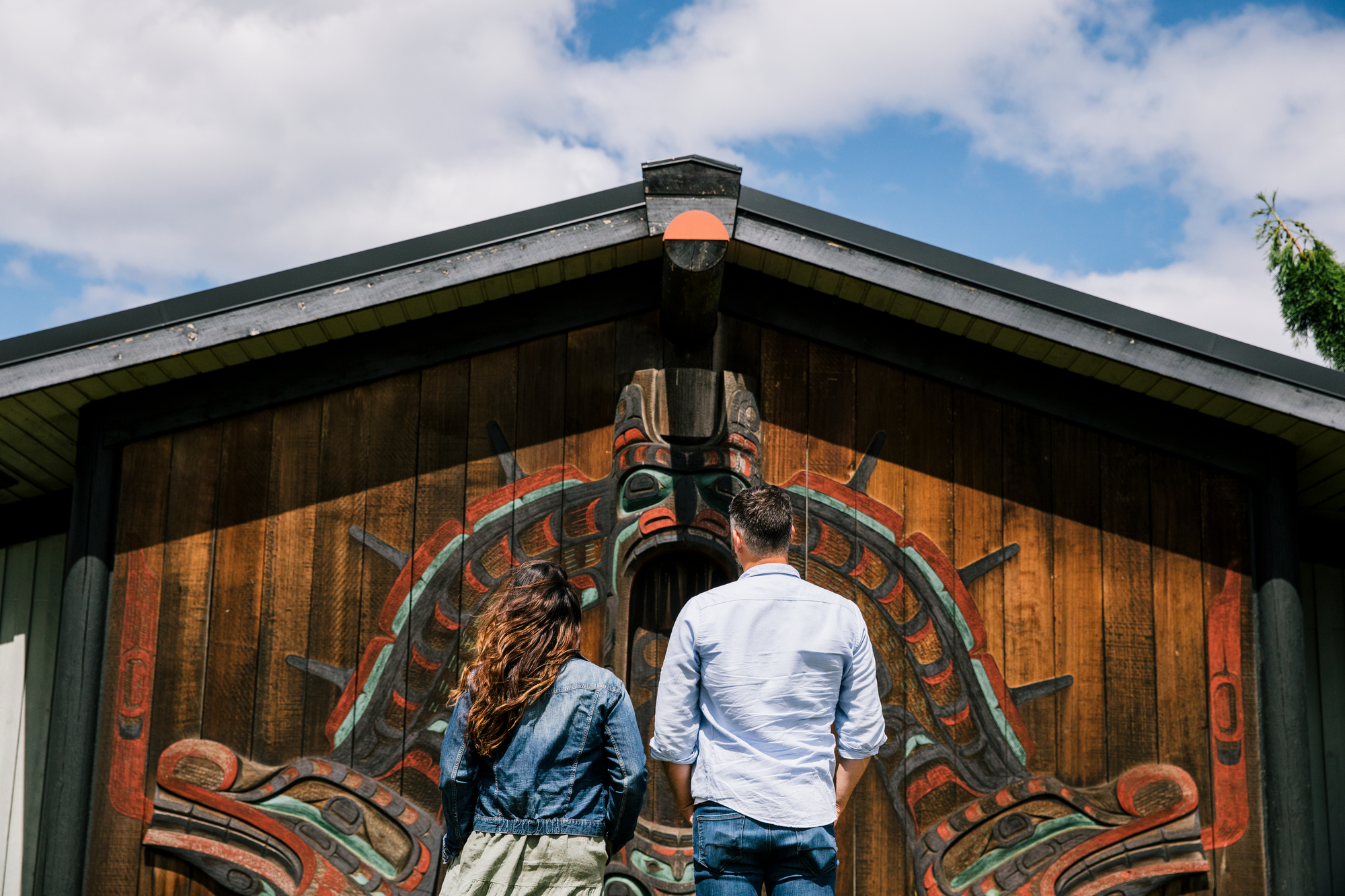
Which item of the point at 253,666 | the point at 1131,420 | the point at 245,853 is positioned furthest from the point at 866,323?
the point at 245,853

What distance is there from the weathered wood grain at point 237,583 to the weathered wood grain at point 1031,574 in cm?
325

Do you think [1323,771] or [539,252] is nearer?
[539,252]

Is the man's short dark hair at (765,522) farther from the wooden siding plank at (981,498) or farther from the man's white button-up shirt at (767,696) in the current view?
the wooden siding plank at (981,498)

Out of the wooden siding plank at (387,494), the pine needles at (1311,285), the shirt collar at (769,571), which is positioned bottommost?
the shirt collar at (769,571)

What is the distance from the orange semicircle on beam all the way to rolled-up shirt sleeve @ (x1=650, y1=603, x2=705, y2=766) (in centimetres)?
177

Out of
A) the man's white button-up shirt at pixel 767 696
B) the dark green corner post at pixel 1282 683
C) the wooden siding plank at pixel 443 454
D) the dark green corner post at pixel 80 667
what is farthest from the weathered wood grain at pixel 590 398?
the dark green corner post at pixel 1282 683

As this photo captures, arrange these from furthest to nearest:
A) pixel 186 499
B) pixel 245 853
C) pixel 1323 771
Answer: pixel 1323 771
pixel 186 499
pixel 245 853

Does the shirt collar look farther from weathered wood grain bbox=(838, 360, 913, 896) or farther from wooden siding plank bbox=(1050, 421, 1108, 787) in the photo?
wooden siding plank bbox=(1050, 421, 1108, 787)

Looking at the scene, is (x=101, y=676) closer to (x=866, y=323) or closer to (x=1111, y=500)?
(x=866, y=323)

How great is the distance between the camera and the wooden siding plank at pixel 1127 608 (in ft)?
13.9

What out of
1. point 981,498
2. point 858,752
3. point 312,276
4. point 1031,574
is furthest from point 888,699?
point 312,276

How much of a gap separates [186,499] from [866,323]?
311cm

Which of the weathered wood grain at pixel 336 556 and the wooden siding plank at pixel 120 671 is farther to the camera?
the weathered wood grain at pixel 336 556

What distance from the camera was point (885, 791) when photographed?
4.24 meters
